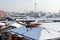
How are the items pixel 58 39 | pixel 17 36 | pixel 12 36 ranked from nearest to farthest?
pixel 58 39 < pixel 17 36 < pixel 12 36

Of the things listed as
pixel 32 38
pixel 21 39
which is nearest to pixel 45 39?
pixel 32 38

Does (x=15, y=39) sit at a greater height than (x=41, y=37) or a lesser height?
lesser

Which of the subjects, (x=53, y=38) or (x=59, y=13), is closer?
(x=53, y=38)

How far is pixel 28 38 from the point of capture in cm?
420

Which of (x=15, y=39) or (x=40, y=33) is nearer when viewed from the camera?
(x=40, y=33)

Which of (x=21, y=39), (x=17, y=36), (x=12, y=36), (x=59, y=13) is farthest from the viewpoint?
(x=59, y=13)

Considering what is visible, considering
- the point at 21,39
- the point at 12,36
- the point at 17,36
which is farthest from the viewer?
the point at 12,36

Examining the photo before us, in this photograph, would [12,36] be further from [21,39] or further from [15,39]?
[21,39]

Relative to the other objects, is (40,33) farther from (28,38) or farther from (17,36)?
(17,36)

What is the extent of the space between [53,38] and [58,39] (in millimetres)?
129

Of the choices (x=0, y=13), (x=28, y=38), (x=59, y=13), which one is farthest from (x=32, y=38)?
(x=59, y=13)

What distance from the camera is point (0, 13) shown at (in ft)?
104

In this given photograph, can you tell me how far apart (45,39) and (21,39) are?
126cm

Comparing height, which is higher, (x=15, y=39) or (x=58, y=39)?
(x=58, y=39)
